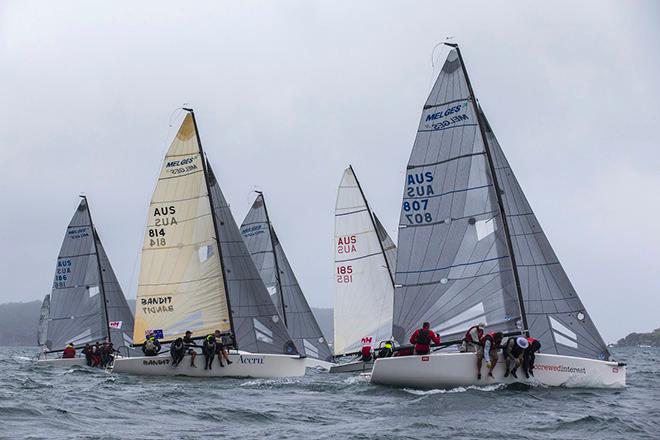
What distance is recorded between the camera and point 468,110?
23.2 meters

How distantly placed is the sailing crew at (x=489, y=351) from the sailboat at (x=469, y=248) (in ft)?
6.05

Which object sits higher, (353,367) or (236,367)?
(353,367)

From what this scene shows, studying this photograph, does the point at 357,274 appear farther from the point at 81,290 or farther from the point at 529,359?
the point at 529,359

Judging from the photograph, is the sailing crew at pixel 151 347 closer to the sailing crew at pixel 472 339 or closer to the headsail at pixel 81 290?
the sailing crew at pixel 472 339

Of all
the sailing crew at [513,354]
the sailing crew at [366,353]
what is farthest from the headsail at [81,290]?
the sailing crew at [513,354]

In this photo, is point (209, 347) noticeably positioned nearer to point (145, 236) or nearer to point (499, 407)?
point (145, 236)

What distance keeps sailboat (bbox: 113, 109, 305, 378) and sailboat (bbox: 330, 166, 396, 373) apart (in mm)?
6166

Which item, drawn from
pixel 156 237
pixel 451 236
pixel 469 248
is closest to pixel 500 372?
Answer: pixel 469 248

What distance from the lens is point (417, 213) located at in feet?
75.8

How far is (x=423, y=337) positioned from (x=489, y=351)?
1607 millimetres

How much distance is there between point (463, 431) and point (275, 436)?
2928 mm

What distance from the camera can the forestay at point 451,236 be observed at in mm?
22641

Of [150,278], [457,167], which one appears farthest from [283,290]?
[457,167]

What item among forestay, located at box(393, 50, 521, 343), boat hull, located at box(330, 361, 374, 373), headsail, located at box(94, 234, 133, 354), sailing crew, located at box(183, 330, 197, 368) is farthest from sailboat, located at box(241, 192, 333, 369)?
forestay, located at box(393, 50, 521, 343)
